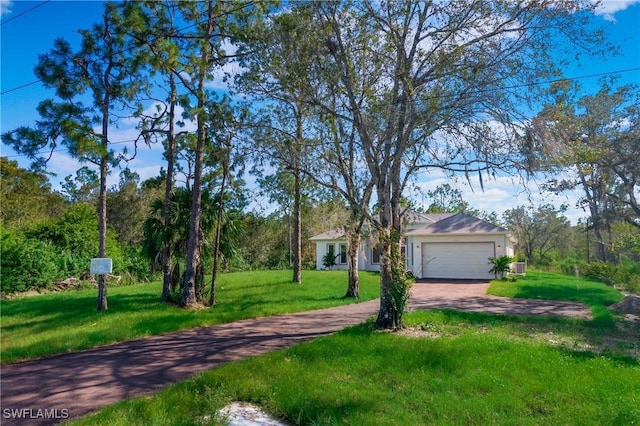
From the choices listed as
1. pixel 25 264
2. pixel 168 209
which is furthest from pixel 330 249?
pixel 25 264

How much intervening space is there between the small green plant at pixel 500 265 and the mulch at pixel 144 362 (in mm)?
8712

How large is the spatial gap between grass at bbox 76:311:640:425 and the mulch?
60cm

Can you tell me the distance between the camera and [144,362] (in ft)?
22.4

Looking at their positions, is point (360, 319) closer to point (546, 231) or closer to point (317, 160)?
point (317, 160)

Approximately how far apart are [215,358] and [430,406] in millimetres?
3754

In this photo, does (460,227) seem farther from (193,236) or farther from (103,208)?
(103,208)

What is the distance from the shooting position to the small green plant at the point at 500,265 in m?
20.6

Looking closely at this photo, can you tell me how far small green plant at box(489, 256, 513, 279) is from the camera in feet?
67.7

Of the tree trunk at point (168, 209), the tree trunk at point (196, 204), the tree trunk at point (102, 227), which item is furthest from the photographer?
the tree trunk at point (168, 209)

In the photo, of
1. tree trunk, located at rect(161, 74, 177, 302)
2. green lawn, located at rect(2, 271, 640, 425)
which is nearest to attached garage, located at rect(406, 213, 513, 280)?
green lawn, located at rect(2, 271, 640, 425)

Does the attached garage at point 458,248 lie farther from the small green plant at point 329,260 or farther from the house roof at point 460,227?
the small green plant at point 329,260

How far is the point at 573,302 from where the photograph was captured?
527 inches

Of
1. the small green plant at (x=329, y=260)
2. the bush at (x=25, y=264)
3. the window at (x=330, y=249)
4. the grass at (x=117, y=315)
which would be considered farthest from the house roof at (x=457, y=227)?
the bush at (x=25, y=264)

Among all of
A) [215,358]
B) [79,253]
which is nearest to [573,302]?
[215,358]
